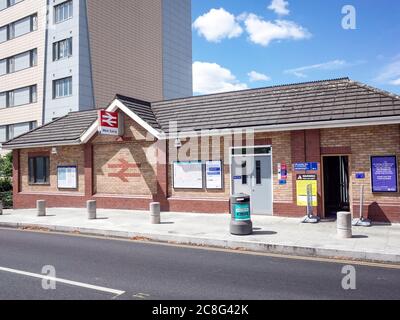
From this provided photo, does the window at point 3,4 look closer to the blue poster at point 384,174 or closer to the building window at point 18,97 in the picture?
the building window at point 18,97

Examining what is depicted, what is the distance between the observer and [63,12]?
1417 inches

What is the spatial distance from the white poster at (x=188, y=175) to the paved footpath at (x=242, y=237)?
1281 mm

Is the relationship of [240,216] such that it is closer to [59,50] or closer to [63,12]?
[59,50]

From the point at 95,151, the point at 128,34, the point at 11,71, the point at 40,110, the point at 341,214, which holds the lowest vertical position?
the point at 341,214

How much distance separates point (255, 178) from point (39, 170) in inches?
503

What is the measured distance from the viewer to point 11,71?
129 feet

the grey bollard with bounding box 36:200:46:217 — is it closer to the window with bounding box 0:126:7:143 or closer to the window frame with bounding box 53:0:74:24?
the window frame with bounding box 53:0:74:24

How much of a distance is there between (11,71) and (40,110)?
22.6 ft

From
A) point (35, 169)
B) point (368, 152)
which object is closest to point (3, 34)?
point (35, 169)

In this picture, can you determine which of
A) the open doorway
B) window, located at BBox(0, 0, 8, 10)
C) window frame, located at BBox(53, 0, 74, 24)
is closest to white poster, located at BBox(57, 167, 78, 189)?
the open doorway

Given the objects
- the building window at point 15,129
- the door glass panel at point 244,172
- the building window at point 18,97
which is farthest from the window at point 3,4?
the door glass panel at point 244,172

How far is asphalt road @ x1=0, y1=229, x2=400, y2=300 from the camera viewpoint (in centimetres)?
600

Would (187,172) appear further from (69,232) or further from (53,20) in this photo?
(53,20)
